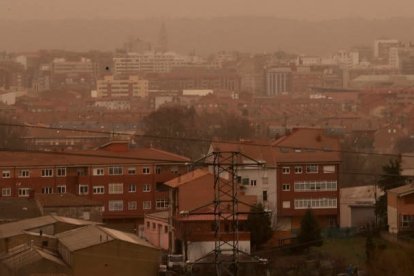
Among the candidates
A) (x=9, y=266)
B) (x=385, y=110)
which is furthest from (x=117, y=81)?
(x=9, y=266)

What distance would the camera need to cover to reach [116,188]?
18.1 m

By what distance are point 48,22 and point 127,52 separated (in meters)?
14.9

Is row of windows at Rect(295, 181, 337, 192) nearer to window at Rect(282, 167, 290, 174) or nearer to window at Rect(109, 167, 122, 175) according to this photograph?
window at Rect(282, 167, 290, 174)

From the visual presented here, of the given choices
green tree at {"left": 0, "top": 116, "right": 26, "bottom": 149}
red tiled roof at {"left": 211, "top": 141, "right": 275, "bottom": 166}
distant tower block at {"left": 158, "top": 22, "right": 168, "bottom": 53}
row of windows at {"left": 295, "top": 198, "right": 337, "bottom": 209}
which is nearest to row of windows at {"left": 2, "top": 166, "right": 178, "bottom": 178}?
red tiled roof at {"left": 211, "top": 141, "right": 275, "bottom": 166}

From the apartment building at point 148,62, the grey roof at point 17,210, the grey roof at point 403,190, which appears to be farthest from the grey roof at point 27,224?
the apartment building at point 148,62

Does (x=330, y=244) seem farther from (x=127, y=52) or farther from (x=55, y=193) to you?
(x=127, y=52)

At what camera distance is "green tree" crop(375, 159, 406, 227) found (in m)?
14.9

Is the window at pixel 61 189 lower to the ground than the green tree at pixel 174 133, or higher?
lower

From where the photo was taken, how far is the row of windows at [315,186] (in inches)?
677

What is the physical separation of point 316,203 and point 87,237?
17.2ft

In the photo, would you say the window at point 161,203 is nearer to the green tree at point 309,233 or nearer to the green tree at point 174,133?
the green tree at point 309,233

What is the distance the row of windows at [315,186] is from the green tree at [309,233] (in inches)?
112

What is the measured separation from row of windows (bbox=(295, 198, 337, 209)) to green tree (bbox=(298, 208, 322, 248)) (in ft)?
8.59

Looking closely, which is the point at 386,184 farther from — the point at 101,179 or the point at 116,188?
the point at 101,179
